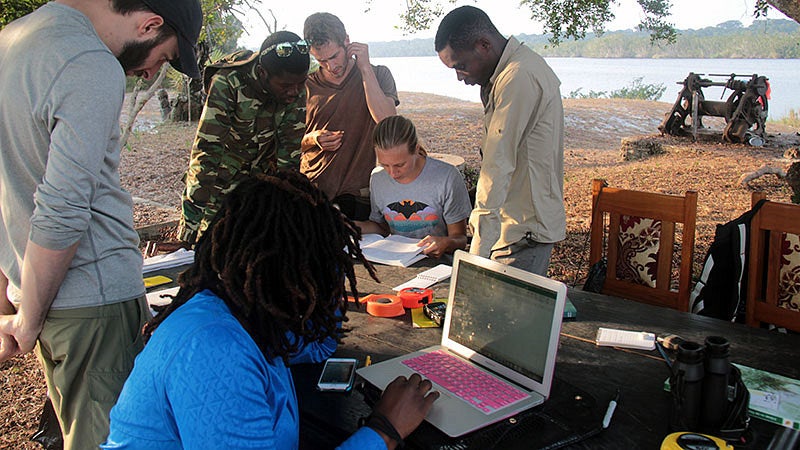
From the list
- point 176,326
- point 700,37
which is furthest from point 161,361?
point 700,37

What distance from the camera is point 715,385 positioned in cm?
139

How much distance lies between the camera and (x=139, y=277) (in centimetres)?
166

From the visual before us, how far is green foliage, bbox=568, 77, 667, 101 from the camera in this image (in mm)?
20766

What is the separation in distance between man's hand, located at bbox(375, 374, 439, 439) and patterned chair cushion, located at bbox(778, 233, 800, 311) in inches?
63.4

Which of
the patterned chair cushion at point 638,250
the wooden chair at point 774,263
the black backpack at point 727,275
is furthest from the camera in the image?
the patterned chair cushion at point 638,250

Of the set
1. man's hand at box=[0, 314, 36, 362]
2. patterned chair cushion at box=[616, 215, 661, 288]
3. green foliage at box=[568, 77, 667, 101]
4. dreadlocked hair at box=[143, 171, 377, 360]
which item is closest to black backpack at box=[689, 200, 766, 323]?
patterned chair cushion at box=[616, 215, 661, 288]

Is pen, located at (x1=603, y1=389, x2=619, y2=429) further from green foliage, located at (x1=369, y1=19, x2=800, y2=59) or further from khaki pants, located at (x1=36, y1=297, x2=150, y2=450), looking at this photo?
green foliage, located at (x1=369, y1=19, x2=800, y2=59)

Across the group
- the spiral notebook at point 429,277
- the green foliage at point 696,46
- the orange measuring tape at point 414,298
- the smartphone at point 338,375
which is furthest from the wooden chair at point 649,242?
the green foliage at point 696,46

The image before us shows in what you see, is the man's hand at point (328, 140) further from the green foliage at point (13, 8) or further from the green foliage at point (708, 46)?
the green foliage at point (708, 46)

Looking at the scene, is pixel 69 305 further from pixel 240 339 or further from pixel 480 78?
pixel 480 78

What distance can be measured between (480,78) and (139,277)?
5.18 ft

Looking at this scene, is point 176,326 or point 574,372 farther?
point 574,372

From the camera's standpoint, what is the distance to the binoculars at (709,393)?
4.55 feet

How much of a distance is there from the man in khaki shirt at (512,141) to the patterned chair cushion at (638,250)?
1.17ft
